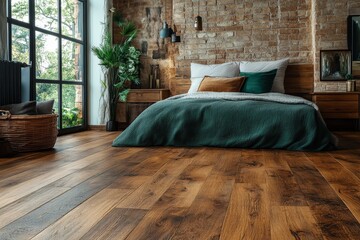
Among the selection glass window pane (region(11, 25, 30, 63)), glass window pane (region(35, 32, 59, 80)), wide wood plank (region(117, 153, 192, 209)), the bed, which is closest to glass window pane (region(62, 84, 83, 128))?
glass window pane (region(35, 32, 59, 80))

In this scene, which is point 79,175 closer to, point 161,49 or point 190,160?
point 190,160

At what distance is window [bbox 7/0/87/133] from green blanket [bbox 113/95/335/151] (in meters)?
1.60

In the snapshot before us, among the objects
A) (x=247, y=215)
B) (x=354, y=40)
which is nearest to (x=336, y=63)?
(x=354, y=40)

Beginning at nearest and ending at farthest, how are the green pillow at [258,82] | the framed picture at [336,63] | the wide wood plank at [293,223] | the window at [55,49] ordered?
the wide wood plank at [293,223] → the window at [55,49] → the green pillow at [258,82] → the framed picture at [336,63]

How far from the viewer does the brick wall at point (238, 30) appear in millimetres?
6285

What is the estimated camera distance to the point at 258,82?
595 centimetres

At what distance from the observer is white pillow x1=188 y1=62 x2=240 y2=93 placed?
20.4 feet

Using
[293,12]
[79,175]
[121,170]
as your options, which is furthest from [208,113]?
[293,12]

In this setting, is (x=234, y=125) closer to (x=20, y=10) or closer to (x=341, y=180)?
(x=341, y=180)

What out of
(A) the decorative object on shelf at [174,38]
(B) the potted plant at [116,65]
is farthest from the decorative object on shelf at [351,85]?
(B) the potted plant at [116,65]

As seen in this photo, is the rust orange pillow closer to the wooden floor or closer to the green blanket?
the green blanket

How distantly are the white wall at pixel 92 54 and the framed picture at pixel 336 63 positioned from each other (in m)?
3.58

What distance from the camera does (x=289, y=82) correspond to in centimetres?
659

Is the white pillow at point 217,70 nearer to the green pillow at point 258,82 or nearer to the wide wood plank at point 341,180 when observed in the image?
the green pillow at point 258,82
